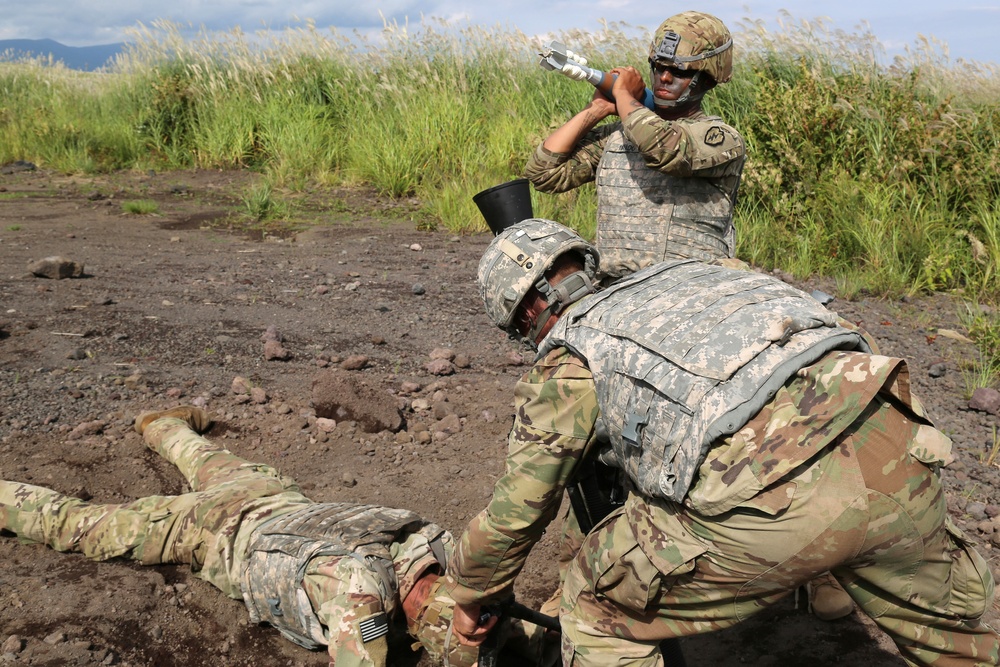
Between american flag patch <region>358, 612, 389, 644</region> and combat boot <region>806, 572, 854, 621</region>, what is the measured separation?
1481 mm

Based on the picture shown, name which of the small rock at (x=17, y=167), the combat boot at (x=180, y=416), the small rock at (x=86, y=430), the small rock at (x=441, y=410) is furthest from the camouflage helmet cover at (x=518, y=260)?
the small rock at (x=17, y=167)

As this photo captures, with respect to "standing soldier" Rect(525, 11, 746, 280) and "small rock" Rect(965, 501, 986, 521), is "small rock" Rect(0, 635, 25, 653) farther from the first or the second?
"small rock" Rect(965, 501, 986, 521)

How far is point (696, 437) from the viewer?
5.68 ft

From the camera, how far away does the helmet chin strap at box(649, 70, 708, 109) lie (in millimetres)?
3033

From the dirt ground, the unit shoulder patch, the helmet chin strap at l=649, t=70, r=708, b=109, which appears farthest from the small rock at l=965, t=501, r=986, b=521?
the helmet chin strap at l=649, t=70, r=708, b=109

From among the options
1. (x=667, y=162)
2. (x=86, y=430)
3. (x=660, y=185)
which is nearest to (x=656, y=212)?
(x=660, y=185)

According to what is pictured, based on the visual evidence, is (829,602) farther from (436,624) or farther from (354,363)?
(354,363)

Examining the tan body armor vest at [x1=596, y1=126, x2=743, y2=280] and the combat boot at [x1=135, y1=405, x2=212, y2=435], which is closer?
the tan body armor vest at [x1=596, y1=126, x2=743, y2=280]

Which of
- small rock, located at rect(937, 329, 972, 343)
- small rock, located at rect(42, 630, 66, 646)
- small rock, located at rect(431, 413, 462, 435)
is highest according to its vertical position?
small rock, located at rect(937, 329, 972, 343)

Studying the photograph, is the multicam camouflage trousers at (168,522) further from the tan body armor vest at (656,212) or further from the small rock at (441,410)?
the tan body armor vest at (656,212)

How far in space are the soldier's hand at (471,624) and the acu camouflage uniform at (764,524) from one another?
19 cm

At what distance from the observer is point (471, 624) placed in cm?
234

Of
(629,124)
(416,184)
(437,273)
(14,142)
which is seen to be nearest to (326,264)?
(437,273)

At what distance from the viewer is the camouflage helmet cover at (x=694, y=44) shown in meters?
2.95
